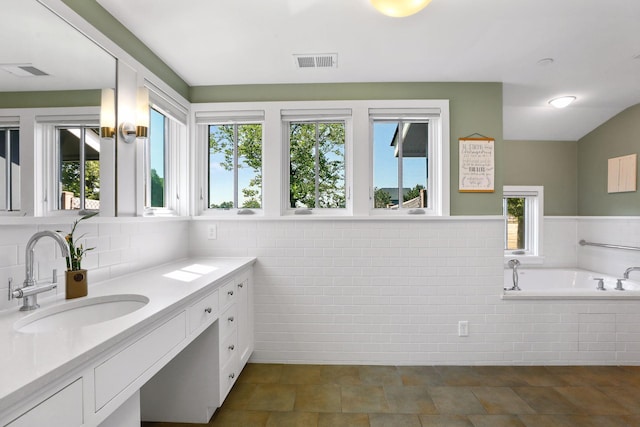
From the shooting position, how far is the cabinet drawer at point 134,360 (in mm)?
967

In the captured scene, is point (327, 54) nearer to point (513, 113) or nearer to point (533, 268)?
point (513, 113)

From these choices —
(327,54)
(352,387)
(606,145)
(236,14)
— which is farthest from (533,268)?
(236,14)

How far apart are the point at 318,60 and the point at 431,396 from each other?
2502 millimetres

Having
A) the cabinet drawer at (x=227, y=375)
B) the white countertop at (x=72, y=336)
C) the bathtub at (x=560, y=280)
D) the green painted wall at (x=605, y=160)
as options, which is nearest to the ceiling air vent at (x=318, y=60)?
the white countertop at (x=72, y=336)

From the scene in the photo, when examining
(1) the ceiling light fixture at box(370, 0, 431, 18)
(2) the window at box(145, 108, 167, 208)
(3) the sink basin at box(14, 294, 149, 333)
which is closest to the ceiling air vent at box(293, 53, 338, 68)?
(1) the ceiling light fixture at box(370, 0, 431, 18)

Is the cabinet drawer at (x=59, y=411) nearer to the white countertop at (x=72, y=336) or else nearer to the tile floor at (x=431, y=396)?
the white countertop at (x=72, y=336)

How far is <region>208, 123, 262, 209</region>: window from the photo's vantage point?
9.27ft

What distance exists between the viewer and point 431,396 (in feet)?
7.18

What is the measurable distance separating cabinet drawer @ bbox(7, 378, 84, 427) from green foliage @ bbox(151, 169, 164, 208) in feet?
5.75

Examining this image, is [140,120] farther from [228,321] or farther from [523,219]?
[523,219]

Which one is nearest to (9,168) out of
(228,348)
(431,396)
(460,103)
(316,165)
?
(228,348)

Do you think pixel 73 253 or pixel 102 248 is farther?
pixel 102 248

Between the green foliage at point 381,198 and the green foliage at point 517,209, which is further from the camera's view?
the green foliage at point 517,209

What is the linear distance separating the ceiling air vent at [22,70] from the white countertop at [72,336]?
0.94 m
